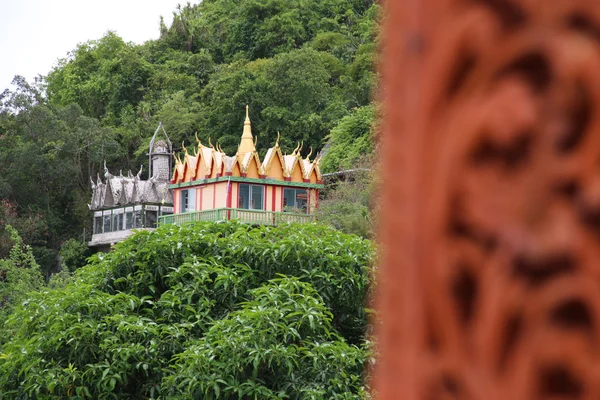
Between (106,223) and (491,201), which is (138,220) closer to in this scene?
(106,223)

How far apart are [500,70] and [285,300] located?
5.15 m

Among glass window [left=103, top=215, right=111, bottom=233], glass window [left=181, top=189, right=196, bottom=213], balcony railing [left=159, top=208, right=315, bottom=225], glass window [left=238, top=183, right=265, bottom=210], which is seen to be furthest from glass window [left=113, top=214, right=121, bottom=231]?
glass window [left=238, top=183, right=265, bottom=210]

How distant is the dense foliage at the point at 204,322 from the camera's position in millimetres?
5043

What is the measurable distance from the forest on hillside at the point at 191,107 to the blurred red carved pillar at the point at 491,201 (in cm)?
2289

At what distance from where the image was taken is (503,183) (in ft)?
0.82

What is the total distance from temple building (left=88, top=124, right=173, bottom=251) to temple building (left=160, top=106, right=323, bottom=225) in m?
4.75

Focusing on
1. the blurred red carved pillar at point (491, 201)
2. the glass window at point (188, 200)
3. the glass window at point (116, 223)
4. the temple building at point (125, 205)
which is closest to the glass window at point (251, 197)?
the glass window at point (188, 200)

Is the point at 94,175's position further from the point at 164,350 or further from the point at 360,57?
the point at 164,350

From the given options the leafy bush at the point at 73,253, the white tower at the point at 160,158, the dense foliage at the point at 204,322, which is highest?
the white tower at the point at 160,158

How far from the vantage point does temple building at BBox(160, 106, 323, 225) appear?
2225cm

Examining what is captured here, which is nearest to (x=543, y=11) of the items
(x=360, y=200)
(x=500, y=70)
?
(x=500, y=70)

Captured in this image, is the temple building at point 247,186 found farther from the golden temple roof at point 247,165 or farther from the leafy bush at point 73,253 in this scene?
the leafy bush at point 73,253

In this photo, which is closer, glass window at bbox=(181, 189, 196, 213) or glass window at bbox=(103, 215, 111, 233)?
glass window at bbox=(181, 189, 196, 213)

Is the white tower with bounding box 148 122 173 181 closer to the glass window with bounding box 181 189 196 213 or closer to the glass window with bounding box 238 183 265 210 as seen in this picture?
the glass window with bounding box 181 189 196 213
